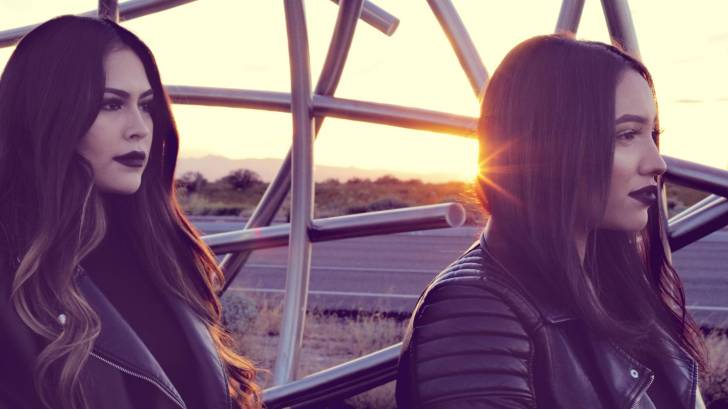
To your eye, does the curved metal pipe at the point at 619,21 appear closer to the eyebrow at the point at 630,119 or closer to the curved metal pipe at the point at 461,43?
the curved metal pipe at the point at 461,43

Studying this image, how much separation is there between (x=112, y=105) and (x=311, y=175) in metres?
2.35

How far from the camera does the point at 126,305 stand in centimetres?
230

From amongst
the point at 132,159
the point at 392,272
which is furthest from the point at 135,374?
the point at 392,272

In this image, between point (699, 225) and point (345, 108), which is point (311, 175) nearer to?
point (345, 108)

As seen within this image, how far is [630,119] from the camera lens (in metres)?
1.82

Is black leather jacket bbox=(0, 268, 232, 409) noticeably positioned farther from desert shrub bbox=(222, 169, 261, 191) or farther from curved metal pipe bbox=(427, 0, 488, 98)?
desert shrub bbox=(222, 169, 261, 191)

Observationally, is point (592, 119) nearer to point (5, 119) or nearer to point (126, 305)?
point (126, 305)

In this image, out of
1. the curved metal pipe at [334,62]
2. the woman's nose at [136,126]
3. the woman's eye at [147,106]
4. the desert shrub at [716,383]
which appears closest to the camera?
the woman's nose at [136,126]

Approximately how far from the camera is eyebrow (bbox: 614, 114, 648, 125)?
181cm

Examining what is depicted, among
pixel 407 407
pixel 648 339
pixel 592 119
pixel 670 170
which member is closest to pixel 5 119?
pixel 407 407

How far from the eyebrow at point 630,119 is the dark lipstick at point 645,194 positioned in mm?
129

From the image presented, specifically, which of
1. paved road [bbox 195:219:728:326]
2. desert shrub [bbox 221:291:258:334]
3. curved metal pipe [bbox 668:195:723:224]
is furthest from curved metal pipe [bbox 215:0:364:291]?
paved road [bbox 195:219:728:326]

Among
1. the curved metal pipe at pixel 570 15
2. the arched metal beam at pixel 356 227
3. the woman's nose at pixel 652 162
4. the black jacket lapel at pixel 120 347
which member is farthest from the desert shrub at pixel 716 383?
the black jacket lapel at pixel 120 347

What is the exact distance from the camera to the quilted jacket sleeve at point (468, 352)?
160 centimetres
